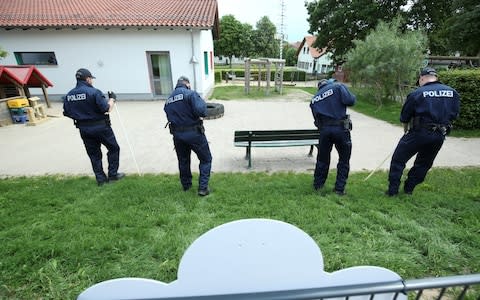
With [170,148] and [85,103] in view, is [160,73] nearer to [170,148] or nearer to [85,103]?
[170,148]

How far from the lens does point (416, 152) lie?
371cm

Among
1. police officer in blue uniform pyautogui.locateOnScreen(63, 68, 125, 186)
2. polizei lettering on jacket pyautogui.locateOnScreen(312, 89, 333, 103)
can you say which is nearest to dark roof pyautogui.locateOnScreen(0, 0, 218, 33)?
police officer in blue uniform pyautogui.locateOnScreen(63, 68, 125, 186)

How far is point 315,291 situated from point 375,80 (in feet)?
39.4

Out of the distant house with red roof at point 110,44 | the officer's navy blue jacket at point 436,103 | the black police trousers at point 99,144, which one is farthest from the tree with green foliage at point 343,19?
the black police trousers at point 99,144

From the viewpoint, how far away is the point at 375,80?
36.7 ft

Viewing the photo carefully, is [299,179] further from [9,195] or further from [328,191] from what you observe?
[9,195]

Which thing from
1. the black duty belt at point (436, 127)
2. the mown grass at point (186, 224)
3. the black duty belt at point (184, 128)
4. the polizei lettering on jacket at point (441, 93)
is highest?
the polizei lettering on jacket at point (441, 93)

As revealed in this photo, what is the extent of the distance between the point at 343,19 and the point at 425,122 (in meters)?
21.5

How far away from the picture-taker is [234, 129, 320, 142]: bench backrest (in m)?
5.23

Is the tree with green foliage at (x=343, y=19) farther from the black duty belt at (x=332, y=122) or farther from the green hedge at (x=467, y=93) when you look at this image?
the black duty belt at (x=332, y=122)

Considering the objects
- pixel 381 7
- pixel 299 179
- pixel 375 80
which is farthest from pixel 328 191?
pixel 381 7

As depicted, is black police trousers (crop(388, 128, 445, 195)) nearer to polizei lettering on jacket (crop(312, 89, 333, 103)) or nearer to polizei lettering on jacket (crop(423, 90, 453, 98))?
polizei lettering on jacket (crop(423, 90, 453, 98))

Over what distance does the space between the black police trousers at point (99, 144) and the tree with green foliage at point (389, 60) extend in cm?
1000

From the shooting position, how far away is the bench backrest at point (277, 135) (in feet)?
17.2
